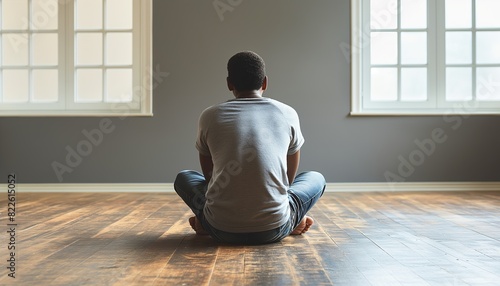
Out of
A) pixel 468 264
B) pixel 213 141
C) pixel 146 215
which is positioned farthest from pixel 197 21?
pixel 468 264

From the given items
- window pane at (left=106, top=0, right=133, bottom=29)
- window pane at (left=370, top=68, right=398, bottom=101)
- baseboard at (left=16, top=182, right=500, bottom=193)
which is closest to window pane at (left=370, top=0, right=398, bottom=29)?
window pane at (left=370, top=68, right=398, bottom=101)

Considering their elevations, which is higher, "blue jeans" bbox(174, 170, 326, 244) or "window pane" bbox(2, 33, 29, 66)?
"window pane" bbox(2, 33, 29, 66)

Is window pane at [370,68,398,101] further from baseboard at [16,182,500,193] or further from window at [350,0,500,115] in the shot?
baseboard at [16,182,500,193]

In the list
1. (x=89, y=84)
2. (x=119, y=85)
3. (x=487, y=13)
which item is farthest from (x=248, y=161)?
(x=487, y=13)

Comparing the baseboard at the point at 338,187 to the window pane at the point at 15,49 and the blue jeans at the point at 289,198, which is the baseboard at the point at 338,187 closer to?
the window pane at the point at 15,49

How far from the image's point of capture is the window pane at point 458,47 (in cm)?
532

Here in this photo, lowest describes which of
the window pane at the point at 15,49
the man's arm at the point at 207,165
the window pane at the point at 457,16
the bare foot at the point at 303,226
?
the bare foot at the point at 303,226

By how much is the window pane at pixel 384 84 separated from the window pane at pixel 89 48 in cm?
245

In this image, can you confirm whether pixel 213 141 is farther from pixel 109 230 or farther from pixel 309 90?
pixel 309 90

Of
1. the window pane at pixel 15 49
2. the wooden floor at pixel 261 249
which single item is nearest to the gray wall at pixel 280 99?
the window pane at pixel 15 49

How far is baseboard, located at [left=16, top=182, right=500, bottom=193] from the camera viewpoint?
17.1 feet

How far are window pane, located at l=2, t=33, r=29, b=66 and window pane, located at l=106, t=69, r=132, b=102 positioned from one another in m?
0.81

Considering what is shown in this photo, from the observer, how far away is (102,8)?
5352mm

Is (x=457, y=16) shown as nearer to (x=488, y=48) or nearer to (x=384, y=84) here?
(x=488, y=48)
